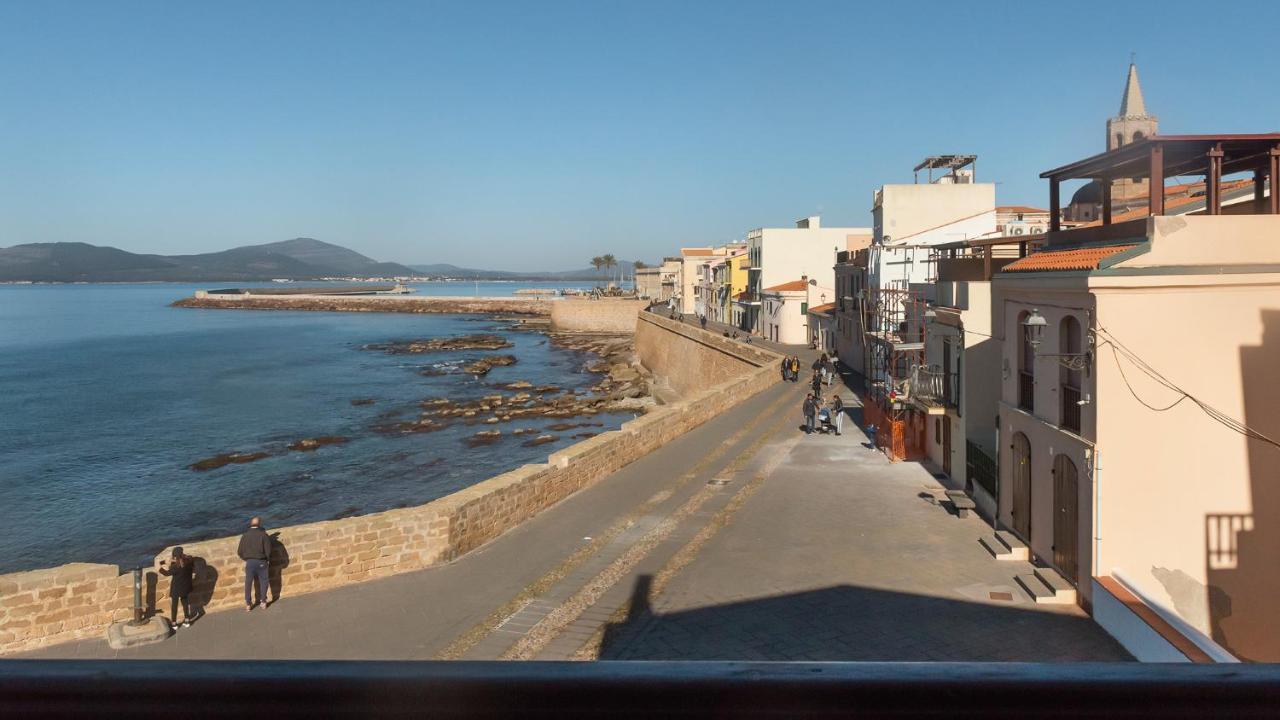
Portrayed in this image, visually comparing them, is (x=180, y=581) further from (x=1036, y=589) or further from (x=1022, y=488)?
(x=1022, y=488)

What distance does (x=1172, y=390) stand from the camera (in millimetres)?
10727

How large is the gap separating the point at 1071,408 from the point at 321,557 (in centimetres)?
987

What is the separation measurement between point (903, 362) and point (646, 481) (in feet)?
41.6

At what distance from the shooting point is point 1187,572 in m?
10.8

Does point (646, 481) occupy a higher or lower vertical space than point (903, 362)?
lower

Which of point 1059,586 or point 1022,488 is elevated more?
point 1022,488

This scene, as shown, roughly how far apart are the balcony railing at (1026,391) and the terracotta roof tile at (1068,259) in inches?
62.1

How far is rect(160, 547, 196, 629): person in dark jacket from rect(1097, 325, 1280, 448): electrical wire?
10920 millimetres

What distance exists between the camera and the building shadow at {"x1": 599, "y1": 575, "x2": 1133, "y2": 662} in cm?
955

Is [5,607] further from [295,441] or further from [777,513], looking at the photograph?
[295,441]

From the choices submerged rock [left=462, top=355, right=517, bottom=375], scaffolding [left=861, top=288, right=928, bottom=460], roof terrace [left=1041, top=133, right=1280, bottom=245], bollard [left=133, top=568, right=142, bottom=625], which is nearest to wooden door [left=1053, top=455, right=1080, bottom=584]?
roof terrace [left=1041, top=133, right=1280, bottom=245]

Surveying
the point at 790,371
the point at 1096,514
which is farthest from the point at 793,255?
the point at 1096,514

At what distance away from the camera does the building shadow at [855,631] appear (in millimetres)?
9547

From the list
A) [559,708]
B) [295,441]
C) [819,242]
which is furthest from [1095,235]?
[819,242]
